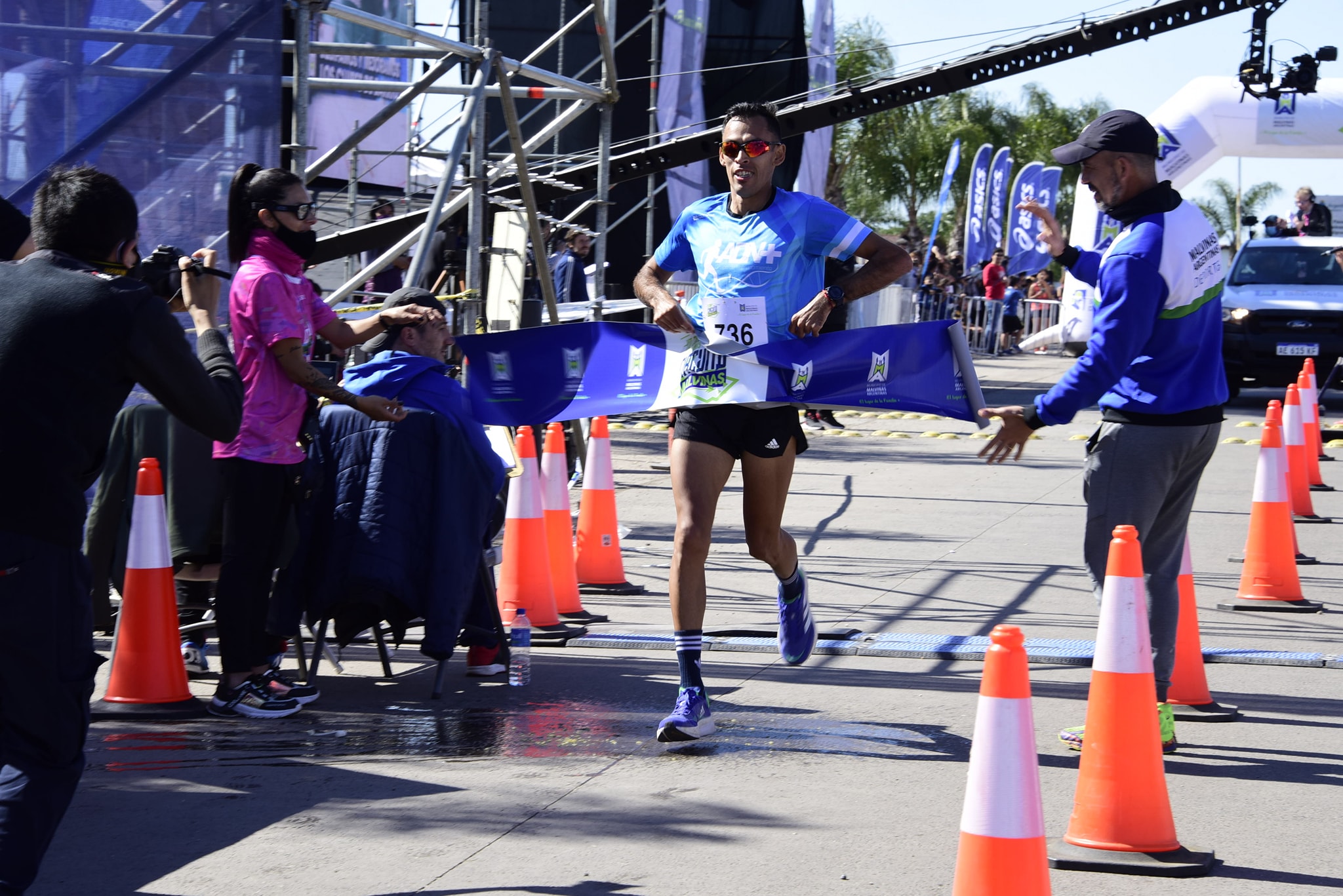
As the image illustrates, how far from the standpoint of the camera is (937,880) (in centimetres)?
389

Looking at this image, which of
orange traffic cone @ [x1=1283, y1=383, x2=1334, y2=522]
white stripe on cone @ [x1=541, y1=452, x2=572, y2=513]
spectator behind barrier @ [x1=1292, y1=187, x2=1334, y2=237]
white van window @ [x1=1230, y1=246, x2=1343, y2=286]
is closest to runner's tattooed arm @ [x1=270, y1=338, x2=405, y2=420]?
white stripe on cone @ [x1=541, y1=452, x2=572, y2=513]

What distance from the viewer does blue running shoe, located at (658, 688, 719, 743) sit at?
17.2 feet

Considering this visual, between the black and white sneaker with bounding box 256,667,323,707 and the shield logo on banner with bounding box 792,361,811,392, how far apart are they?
7.12 feet

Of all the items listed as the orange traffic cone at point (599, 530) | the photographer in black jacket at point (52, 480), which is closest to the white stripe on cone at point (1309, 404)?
the orange traffic cone at point (599, 530)

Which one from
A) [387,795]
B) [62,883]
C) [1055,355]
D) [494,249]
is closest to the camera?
[62,883]

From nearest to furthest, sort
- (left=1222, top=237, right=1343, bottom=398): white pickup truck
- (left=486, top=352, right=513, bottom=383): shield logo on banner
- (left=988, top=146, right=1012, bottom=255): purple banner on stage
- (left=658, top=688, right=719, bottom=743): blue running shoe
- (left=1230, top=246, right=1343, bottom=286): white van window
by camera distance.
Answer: (left=658, top=688, right=719, bottom=743): blue running shoe, (left=486, top=352, right=513, bottom=383): shield logo on banner, (left=1222, top=237, right=1343, bottom=398): white pickup truck, (left=1230, top=246, right=1343, bottom=286): white van window, (left=988, top=146, right=1012, bottom=255): purple banner on stage

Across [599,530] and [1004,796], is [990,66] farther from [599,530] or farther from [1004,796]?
[1004,796]

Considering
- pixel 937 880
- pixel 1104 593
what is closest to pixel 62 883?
pixel 937 880

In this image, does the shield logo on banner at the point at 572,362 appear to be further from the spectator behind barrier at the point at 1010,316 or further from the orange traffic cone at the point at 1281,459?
the spectator behind barrier at the point at 1010,316

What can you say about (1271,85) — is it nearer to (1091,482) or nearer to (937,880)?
(1091,482)

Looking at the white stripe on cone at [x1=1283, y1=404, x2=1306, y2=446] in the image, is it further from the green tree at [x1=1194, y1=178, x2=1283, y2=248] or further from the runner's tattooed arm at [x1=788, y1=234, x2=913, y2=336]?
the green tree at [x1=1194, y1=178, x2=1283, y2=248]

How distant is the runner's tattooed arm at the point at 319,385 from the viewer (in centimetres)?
548

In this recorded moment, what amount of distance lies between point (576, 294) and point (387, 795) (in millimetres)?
10298

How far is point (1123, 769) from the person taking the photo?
4055 millimetres
